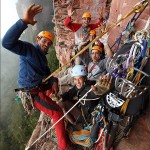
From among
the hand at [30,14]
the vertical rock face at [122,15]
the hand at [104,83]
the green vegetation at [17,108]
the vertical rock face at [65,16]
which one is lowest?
the green vegetation at [17,108]

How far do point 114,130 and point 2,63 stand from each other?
3675 cm

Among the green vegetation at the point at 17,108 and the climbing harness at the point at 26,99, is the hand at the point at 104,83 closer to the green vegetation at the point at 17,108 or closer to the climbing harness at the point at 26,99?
the climbing harness at the point at 26,99

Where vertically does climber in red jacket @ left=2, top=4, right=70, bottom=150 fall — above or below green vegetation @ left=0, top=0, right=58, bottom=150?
above

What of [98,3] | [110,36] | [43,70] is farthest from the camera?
[98,3]

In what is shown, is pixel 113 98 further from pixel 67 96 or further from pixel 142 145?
pixel 67 96

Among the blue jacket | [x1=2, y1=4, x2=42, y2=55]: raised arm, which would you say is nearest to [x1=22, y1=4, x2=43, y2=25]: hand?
[x1=2, y1=4, x2=42, y2=55]: raised arm

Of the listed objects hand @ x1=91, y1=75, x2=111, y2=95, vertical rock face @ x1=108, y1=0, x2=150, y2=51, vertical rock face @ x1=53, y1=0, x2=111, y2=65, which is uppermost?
vertical rock face @ x1=108, y1=0, x2=150, y2=51

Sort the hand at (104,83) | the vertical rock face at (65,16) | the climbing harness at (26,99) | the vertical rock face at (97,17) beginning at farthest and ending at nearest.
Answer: the vertical rock face at (65,16), the climbing harness at (26,99), the vertical rock face at (97,17), the hand at (104,83)

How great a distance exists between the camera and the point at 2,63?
3678 cm

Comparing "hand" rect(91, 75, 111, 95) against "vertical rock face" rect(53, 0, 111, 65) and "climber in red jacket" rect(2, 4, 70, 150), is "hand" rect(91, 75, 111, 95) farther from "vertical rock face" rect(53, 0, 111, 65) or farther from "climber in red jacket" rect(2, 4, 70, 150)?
"vertical rock face" rect(53, 0, 111, 65)

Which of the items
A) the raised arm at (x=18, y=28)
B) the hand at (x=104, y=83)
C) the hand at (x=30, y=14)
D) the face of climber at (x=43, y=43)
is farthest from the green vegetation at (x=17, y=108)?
the hand at (x=104, y=83)

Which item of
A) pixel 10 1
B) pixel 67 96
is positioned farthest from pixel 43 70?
pixel 10 1

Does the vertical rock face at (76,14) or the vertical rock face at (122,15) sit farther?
the vertical rock face at (76,14)

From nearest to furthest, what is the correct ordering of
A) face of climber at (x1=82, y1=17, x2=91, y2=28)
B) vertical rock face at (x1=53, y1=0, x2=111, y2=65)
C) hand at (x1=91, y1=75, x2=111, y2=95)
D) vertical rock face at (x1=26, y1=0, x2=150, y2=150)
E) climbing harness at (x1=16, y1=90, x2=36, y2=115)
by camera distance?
hand at (x1=91, y1=75, x2=111, y2=95) → vertical rock face at (x1=26, y1=0, x2=150, y2=150) → climbing harness at (x1=16, y1=90, x2=36, y2=115) → face of climber at (x1=82, y1=17, x2=91, y2=28) → vertical rock face at (x1=53, y1=0, x2=111, y2=65)
